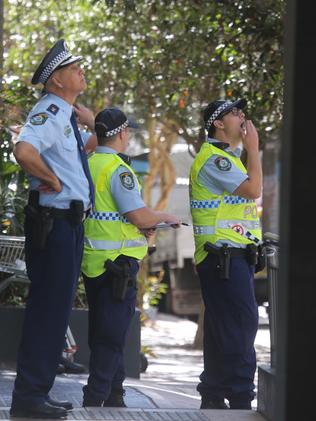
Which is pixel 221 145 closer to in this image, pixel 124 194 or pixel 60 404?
pixel 124 194

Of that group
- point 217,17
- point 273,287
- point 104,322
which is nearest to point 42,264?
point 104,322

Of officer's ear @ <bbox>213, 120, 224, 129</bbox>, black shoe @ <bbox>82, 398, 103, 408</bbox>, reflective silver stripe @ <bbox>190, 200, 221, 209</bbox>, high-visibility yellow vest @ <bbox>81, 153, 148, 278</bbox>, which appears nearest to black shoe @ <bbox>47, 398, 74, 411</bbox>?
black shoe @ <bbox>82, 398, 103, 408</bbox>

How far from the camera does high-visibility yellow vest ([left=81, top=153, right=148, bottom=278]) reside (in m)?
6.80

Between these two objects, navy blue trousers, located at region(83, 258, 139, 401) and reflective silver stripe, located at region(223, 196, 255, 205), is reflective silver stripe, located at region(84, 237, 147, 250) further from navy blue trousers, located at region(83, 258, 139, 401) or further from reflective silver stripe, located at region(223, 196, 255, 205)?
reflective silver stripe, located at region(223, 196, 255, 205)

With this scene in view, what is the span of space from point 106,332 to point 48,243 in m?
0.89

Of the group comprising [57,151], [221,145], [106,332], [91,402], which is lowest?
[91,402]

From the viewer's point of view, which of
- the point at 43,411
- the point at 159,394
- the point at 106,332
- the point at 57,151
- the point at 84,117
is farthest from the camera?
the point at 159,394

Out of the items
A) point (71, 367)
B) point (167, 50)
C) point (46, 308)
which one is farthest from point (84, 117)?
point (167, 50)

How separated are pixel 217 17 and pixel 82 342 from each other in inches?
144

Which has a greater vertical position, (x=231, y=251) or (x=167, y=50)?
(x=167, y=50)

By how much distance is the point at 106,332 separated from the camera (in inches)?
267

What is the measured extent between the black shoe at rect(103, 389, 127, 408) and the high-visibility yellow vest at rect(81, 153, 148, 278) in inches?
31.3

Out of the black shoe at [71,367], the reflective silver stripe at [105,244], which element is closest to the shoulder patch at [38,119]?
the reflective silver stripe at [105,244]

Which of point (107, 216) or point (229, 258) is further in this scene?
point (229, 258)
